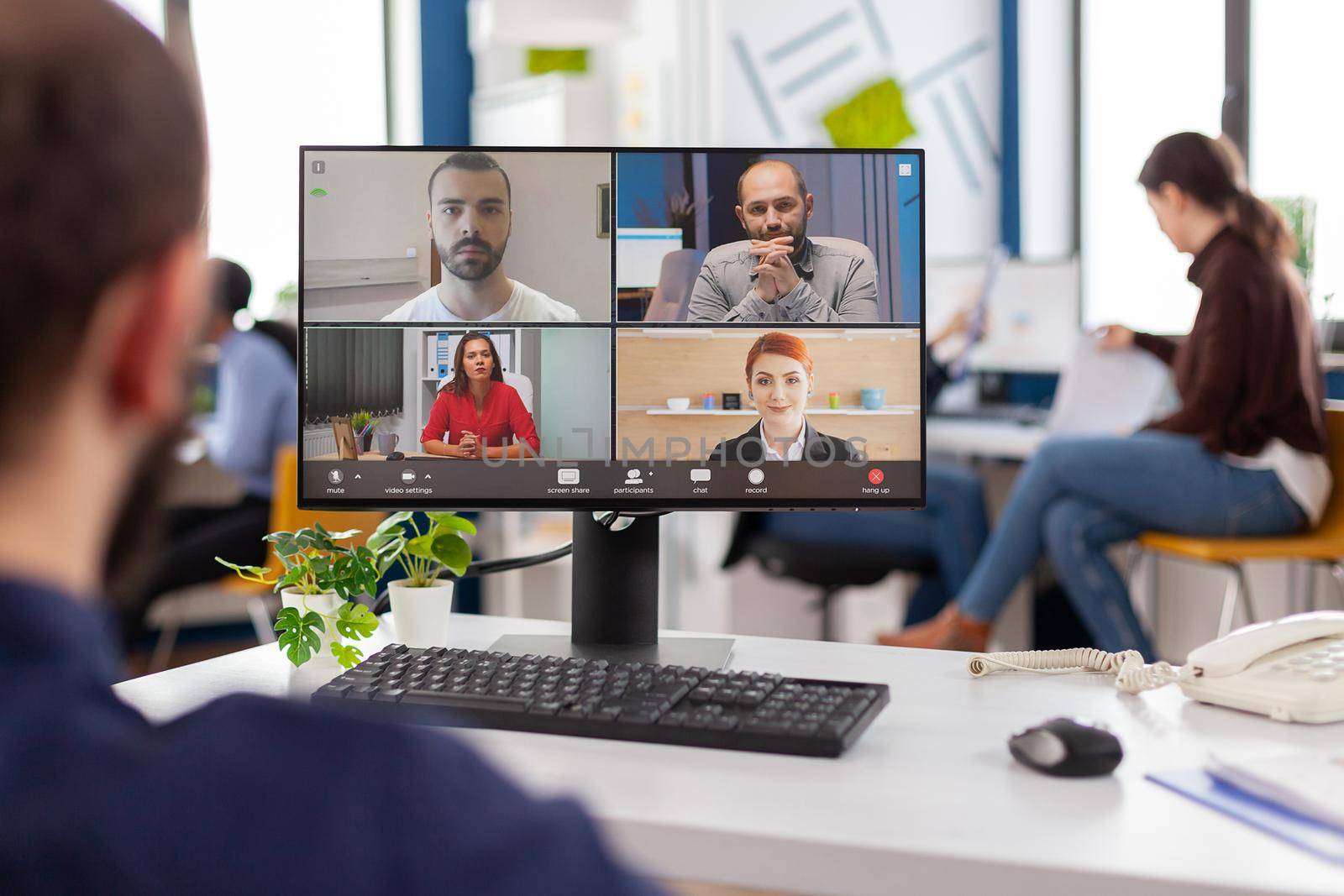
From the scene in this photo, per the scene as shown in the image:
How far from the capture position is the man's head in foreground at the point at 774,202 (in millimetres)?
1278

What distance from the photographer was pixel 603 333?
1.28 metres

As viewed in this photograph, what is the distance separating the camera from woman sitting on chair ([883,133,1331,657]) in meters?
2.73

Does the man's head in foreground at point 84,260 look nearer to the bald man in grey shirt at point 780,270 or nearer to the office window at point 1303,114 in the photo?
the bald man in grey shirt at point 780,270

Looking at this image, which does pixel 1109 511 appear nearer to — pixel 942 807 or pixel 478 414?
pixel 478 414

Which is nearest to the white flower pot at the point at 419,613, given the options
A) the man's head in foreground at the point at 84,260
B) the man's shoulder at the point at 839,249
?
the man's shoulder at the point at 839,249

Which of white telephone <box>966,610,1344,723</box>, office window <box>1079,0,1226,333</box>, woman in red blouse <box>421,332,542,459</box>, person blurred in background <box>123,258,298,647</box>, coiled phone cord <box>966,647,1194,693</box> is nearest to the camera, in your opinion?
white telephone <box>966,610,1344,723</box>

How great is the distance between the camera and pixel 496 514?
3750mm

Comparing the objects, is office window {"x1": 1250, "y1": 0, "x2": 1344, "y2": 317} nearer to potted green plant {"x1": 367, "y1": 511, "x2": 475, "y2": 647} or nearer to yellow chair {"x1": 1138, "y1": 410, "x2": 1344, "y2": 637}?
yellow chair {"x1": 1138, "y1": 410, "x2": 1344, "y2": 637}

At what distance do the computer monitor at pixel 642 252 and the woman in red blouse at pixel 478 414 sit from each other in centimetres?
15

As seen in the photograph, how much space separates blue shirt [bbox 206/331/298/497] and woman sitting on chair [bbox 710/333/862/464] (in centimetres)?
246

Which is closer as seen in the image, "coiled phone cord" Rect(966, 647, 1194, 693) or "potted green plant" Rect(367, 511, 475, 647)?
"coiled phone cord" Rect(966, 647, 1194, 693)

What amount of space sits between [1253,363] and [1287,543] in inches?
14.8

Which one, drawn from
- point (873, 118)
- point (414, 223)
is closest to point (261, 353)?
point (873, 118)

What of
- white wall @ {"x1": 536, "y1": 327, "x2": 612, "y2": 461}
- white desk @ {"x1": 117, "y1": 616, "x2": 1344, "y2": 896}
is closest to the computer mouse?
white desk @ {"x1": 117, "y1": 616, "x2": 1344, "y2": 896}
